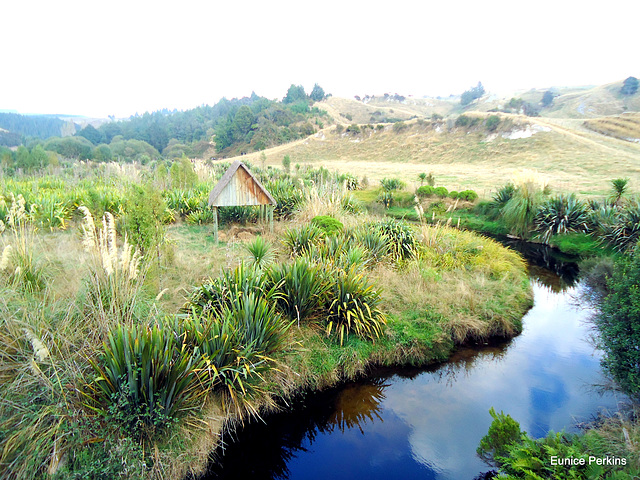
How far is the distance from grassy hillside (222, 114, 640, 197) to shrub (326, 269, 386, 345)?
13927mm

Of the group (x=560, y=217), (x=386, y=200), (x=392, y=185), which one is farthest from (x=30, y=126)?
(x=560, y=217)

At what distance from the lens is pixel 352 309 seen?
5855 mm

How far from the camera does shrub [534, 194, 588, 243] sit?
1180 centimetres

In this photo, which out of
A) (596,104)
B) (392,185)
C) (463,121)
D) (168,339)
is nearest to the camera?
(168,339)

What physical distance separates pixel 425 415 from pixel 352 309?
192cm

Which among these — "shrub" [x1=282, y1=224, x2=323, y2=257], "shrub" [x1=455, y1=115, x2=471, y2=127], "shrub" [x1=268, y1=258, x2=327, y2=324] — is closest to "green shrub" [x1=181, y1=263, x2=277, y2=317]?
"shrub" [x1=268, y1=258, x2=327, y2=324]

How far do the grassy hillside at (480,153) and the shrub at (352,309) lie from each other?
13.9 m

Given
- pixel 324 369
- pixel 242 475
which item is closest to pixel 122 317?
pixel 242 475

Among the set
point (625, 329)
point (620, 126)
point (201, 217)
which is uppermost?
point (620, 126)

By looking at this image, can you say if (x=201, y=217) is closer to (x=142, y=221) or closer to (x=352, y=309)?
(x=142, y=221)

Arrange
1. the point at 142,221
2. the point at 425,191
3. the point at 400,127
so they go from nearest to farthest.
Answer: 1. the point at 142,221
2. the point at 425,191
3. the point at 400,127

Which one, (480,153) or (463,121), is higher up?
(463,121)

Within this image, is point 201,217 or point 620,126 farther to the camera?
point 620,126

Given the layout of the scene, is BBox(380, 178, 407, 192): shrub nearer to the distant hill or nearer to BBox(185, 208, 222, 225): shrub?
BBox(185, 208, 222, 225): shrub
